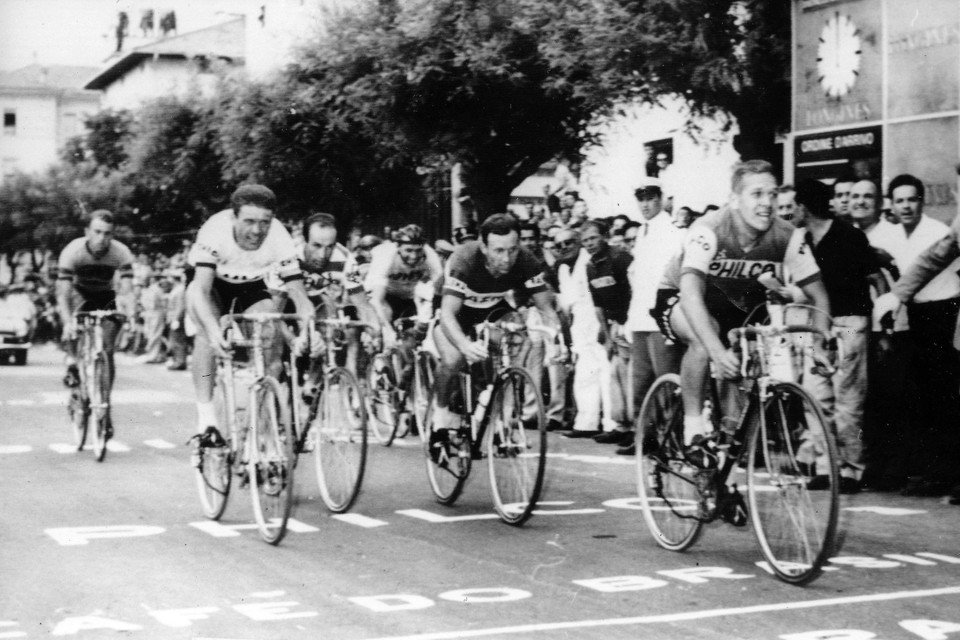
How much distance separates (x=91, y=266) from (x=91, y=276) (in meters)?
0.09

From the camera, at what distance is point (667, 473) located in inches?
297

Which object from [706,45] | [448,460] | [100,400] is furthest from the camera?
[706,45]

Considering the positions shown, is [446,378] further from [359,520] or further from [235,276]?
[235,276]

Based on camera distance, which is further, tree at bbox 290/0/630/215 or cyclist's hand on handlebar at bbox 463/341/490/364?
tree at bbox 290/0/630/215

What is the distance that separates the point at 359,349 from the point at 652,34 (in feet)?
14.8

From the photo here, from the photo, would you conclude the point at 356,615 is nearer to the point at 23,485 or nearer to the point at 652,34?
the point at 23,485

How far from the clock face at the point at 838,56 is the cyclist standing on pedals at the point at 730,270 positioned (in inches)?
215

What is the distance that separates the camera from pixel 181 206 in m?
42.0

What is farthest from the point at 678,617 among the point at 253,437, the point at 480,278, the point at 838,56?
the point at 838,56

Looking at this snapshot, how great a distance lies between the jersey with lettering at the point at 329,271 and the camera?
13.5 metres

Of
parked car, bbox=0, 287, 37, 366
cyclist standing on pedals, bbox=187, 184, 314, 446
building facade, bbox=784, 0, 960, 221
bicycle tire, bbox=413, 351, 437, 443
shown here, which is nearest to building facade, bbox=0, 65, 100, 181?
parked car, bbox=0, 287, 37, 366

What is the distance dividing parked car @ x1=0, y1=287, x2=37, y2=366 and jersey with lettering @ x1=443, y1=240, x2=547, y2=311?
69.9 feet

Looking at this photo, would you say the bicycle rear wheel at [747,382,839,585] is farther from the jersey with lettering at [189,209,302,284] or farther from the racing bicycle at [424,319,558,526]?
the jersey with lettering at [189,209,302,284]

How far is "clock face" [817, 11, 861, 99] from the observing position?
40.7ft
